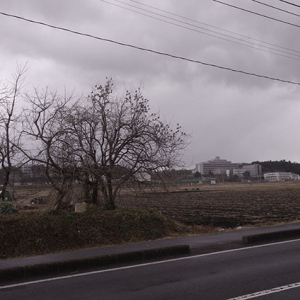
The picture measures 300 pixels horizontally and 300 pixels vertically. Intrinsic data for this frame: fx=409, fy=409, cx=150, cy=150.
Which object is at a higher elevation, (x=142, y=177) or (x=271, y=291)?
(x=142, y=177)

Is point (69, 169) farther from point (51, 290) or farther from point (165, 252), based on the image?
point (51, 290)

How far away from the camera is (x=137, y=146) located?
635 inches

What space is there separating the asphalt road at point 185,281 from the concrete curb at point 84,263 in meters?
0.61

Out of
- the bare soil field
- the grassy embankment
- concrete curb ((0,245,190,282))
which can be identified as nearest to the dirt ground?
the bare soil field

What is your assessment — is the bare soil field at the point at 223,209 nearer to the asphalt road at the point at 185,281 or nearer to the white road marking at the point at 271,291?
the asphalt road at the point at 185,281

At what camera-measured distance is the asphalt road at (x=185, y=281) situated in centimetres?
653

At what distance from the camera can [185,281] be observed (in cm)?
740

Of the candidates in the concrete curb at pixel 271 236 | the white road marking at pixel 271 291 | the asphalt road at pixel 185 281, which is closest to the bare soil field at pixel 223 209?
the concrete curb at pixel 271 236

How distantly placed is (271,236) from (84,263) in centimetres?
641

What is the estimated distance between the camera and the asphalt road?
6.53 meters

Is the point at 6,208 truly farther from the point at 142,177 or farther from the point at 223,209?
the point at 223,209

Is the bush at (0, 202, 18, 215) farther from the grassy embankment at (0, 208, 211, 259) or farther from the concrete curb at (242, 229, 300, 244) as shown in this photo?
the concrete curb at (242, 229, 300, 244)

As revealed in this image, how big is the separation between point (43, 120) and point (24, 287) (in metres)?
7.98

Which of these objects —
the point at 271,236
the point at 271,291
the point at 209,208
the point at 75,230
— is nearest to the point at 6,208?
the point at 75,230
